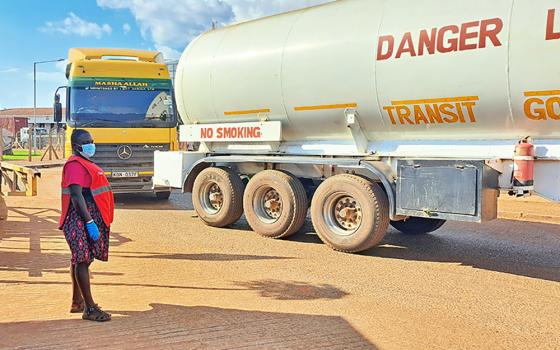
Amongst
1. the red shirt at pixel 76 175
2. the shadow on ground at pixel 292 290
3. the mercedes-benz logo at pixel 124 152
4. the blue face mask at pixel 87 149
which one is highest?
the mercedes-benz logo at pixel 124 152

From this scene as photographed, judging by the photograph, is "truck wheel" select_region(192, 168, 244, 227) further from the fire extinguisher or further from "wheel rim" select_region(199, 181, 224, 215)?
the fire extinguisher

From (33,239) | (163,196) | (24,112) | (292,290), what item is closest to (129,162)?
(163,196)

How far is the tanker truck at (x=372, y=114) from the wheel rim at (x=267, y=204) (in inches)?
0.9

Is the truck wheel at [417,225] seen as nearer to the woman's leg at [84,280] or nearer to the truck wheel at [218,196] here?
the truck wheel at [218,196]

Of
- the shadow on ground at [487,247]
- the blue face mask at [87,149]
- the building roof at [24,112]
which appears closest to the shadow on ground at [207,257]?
the shadow on ground at [487,247]

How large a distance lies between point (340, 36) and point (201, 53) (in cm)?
308

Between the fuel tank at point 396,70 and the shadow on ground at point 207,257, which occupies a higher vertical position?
the fuel tank at point 396,70

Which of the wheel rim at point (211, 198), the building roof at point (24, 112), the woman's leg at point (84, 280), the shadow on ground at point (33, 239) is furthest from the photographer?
the building roof at point (24, 112)

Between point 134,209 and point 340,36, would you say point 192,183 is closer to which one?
point 134,209

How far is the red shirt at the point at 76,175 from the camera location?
4449 mm

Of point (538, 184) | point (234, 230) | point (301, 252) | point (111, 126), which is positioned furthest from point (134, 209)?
point (538, 184)

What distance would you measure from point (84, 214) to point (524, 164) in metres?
4.69

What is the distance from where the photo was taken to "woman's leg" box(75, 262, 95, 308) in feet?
15.0

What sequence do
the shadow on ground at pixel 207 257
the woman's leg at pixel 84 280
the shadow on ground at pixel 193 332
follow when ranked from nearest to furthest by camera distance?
the shadow on ground at pixel 193 332
the woman's leg at pixel 84 280
the shadow on ground at pixel 207 257
